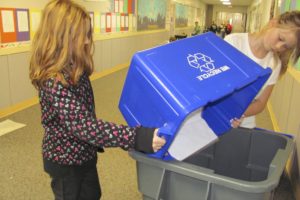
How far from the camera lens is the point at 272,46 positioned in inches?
52.3

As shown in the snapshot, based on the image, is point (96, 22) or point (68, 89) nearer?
point (68, 89)

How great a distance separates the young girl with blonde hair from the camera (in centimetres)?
94

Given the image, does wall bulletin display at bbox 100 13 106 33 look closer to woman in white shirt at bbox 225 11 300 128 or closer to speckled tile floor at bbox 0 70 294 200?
speckled tile floor at bbox 0 70 294 200

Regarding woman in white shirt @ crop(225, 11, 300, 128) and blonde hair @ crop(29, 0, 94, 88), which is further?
woman in white shirt @ crop(225, 11, 300, 128)

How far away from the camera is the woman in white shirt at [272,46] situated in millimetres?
1277

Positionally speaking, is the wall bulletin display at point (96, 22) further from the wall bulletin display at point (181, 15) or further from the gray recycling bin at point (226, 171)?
the wall bulletin display at point (181, 15)

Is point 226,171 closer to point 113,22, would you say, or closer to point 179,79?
point 179,79

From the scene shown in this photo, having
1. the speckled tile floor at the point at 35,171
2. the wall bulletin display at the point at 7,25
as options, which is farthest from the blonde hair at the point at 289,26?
the wall bulletin display at the point at 7,25

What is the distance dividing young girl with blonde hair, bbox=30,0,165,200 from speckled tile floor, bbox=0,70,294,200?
3.08 ft

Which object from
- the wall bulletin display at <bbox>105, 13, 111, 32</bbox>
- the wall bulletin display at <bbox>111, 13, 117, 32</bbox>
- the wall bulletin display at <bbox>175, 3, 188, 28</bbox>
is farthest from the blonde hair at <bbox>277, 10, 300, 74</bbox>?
the wall bulletin display at <bbox>175, 3, 188, 28</bbox>

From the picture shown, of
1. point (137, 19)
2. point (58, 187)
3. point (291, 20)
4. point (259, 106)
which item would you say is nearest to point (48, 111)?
point (58, 187)

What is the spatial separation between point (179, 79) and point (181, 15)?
36.5ft

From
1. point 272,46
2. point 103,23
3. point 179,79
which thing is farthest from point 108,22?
point 179,79

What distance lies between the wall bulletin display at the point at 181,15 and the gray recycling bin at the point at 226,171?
9.85 metres
